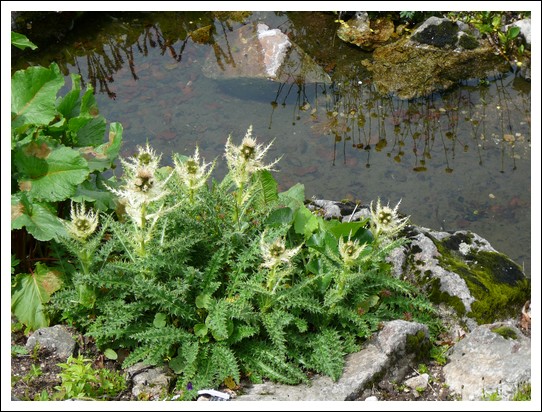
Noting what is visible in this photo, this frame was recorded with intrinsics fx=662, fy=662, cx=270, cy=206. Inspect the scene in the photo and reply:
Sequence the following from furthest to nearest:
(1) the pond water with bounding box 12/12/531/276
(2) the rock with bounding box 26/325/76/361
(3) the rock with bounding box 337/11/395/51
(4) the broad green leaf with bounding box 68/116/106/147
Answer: (3) the rock with bounding box 337/11/395/51
(1) the pond water with bounding box 12/12/531/276
(4) the broad green leaf with bounding box 68/116/106/147
(2) the rock with bounding box 26/325/76/361

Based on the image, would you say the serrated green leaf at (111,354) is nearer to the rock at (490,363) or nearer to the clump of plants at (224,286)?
the clump of plants at (224,286)

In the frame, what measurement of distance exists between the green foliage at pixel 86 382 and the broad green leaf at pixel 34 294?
506mm

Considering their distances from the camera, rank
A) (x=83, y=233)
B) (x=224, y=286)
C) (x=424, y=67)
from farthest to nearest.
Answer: (x=424, y=67) < (x=224, y=286) < (x=83, y=233)

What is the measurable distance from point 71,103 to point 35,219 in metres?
1.16

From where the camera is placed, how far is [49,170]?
4.60 m

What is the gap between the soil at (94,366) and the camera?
408 cm

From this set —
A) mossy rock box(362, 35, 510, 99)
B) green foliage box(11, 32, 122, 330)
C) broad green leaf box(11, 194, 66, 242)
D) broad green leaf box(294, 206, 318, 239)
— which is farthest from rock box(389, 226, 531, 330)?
mossy rock box(362, 35, 510, 99)

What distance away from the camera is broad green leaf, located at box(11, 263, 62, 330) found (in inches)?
181

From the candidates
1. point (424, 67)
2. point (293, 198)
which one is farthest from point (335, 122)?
point (293, 198)

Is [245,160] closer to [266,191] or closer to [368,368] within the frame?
[266,191]

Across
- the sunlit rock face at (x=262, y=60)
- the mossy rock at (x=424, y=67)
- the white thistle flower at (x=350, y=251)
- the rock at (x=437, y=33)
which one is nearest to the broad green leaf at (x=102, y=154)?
the white thistle flower at (x=350, y=251)

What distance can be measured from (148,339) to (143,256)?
20.7 inches

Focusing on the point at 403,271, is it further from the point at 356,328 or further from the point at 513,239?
the point at 513,239

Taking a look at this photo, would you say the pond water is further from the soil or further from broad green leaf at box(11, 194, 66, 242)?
broad green leaf at box(11, 194, 66, 242)
